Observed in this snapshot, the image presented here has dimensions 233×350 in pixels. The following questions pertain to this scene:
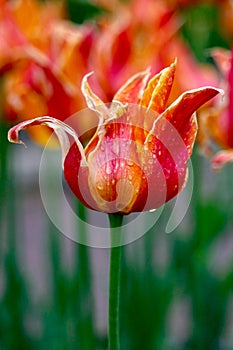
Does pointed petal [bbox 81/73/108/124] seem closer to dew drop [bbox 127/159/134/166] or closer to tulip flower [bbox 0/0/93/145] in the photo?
dew drop [bbox 127/159/134/166]

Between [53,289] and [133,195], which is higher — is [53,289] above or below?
below

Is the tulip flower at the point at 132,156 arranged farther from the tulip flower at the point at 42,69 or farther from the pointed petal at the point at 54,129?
the tulip flower at the point at 42,69

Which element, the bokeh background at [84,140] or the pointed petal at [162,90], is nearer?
the pointed petal at [162,90]

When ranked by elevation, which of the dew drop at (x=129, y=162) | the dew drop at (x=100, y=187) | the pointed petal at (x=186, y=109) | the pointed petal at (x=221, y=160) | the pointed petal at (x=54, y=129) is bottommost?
the dew drop at (x=100, y=187)

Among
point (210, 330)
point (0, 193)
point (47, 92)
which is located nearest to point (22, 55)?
point (47, 92)

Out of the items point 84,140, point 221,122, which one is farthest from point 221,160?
point 84,140

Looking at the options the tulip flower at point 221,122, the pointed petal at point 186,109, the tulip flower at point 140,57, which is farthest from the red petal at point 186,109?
the tulip flower at point 140,57

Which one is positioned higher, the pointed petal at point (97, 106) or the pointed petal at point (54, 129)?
the pointed petal at point (97, 106)

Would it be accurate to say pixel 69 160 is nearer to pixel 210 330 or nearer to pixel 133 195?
pixel 133 195
